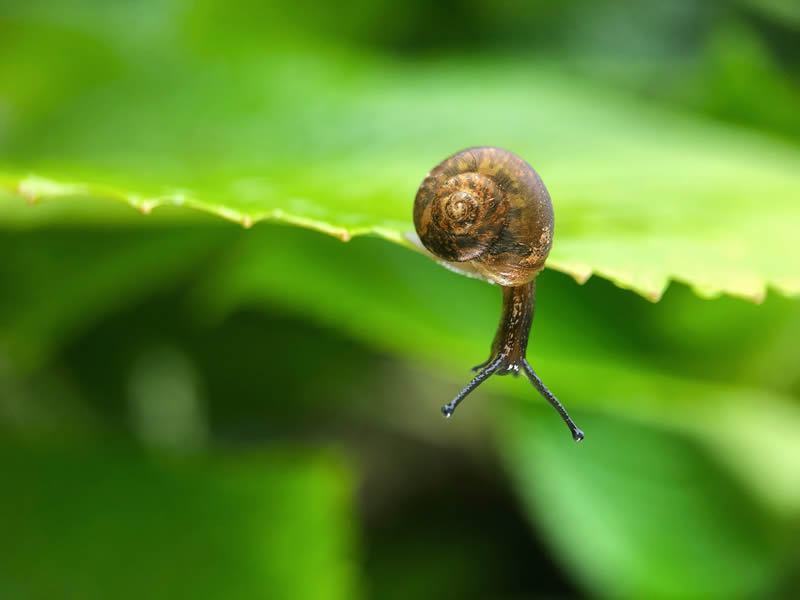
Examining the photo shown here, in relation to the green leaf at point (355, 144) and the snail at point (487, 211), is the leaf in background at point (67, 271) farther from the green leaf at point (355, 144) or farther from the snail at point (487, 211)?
the snail at point (487, 211)

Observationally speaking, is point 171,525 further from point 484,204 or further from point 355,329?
point 484,204

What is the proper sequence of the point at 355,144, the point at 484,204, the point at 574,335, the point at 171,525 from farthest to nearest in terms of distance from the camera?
the point at 355,144
the point at 574,335
the point at 171,525
the point at 484,204

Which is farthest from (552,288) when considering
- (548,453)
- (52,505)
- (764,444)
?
(52,505)

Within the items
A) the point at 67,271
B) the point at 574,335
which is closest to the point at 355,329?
the point at 574,335

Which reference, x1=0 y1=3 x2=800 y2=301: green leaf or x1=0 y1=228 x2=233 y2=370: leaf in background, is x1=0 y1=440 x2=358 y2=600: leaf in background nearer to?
x1=0 y1=228 x2=233 y2=370: leaf in background

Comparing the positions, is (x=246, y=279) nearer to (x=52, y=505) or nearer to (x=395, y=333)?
(x=395, y=333)

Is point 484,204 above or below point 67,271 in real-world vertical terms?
above

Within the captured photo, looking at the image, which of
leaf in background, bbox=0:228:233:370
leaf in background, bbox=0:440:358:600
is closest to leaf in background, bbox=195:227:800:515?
leaf in background, bbox=0:228:233:370
